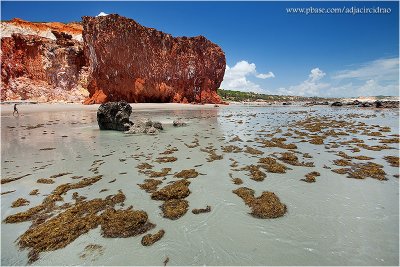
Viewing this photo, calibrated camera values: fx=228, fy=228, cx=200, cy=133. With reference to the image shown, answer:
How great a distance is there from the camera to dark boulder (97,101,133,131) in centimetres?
1438

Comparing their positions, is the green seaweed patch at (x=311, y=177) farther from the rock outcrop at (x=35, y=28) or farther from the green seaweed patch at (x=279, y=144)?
the rock outcrop at (x=35, y=28)

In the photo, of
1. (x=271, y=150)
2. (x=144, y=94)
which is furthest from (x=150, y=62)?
(x=271, y=150)

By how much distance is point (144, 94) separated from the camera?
4362cm

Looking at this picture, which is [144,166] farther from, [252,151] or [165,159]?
[252,151]

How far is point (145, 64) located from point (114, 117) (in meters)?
31.7

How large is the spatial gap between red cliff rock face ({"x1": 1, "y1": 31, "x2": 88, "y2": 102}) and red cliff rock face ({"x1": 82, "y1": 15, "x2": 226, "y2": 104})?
654 centimetres

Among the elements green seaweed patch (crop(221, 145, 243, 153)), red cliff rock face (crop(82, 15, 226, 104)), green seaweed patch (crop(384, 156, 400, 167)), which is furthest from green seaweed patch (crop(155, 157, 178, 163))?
red cliff rock face (crop(82, 15, 226, 104))

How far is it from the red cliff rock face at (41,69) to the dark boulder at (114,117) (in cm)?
3259

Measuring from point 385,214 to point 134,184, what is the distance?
5.27m

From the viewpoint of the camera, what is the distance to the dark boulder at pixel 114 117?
47.2 ft

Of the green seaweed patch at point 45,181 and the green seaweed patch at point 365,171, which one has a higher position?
the green seaweed patch at point 365,171

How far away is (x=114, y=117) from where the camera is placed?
47.5 ft

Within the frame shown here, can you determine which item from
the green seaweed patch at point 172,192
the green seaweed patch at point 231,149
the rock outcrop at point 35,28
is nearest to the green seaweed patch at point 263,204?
the green seaweed patch at point 172,192

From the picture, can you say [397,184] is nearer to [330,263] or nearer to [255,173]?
[255,173]
